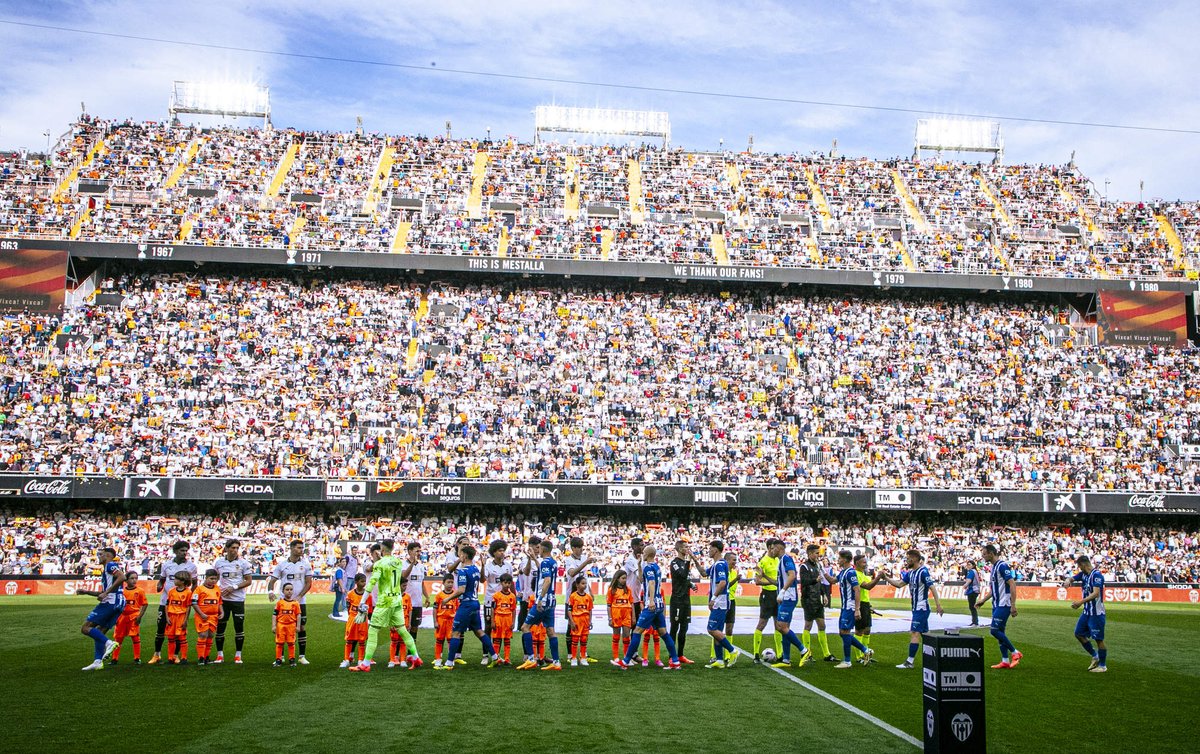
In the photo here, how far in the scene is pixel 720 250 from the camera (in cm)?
4759

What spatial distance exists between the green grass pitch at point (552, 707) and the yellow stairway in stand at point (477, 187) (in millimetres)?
34128

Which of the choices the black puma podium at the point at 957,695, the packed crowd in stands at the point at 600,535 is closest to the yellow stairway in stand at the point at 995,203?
the packed crowd in stands at the point at 600,535

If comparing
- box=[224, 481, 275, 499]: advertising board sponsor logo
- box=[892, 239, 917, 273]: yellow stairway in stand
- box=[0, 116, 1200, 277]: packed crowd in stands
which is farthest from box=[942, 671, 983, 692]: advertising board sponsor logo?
box=[892, 239, 917, 273]: yellow stairway in stand

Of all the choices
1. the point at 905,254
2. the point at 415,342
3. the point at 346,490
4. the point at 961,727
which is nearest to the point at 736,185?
the point at 905,254

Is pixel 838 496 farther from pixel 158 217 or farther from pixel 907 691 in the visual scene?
pixel 158 217

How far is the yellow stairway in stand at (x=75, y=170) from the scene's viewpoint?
152ft

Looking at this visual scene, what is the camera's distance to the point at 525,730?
33.0 ft

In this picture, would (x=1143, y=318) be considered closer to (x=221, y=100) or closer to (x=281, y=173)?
(x=281, y=173)

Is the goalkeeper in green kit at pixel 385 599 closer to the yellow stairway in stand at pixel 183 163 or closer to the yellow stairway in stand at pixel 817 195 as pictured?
the yellow stairway in stand at pixel 183 163

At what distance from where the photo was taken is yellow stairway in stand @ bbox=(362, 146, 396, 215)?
158 feet

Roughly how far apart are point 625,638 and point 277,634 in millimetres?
5364

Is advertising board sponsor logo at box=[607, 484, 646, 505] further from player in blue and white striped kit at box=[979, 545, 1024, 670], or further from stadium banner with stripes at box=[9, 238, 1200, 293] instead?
player in blue and white striped kit at box=[979, 545, 1024, 670]

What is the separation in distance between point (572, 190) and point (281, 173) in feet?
48.3

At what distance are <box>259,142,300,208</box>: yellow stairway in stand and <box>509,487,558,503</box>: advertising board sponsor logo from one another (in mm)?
20175
